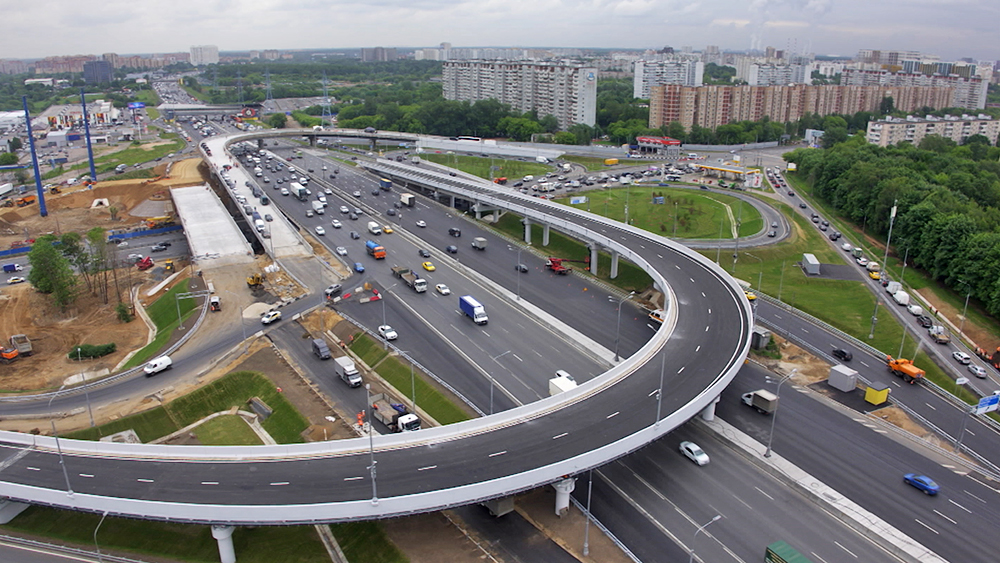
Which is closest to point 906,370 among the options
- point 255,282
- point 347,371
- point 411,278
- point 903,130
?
point 347,371

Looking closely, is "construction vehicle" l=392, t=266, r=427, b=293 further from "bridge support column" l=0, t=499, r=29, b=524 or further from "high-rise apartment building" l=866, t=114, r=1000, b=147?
"high-rise apartment building" l=866, t=114, r=1000, b=147

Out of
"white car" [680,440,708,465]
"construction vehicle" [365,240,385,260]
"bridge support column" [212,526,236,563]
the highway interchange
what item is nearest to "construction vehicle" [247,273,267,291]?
the highway interchange

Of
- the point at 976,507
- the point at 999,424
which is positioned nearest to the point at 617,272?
the point at 999,424

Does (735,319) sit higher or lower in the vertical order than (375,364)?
higher

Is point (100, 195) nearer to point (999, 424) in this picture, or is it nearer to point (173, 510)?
point (173, 510)

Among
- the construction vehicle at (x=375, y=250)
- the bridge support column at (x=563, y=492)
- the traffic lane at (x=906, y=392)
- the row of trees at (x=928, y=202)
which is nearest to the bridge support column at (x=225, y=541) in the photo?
the bridge support column at (x=563, y=492)

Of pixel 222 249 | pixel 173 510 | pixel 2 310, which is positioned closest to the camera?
pixel 173 510

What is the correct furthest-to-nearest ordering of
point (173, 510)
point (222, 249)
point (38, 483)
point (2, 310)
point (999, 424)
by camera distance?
1. point (222, 249)
2. point (2, 310)
3. point (999, 424)
4. point (38, 483)
5. point (173, 510)
